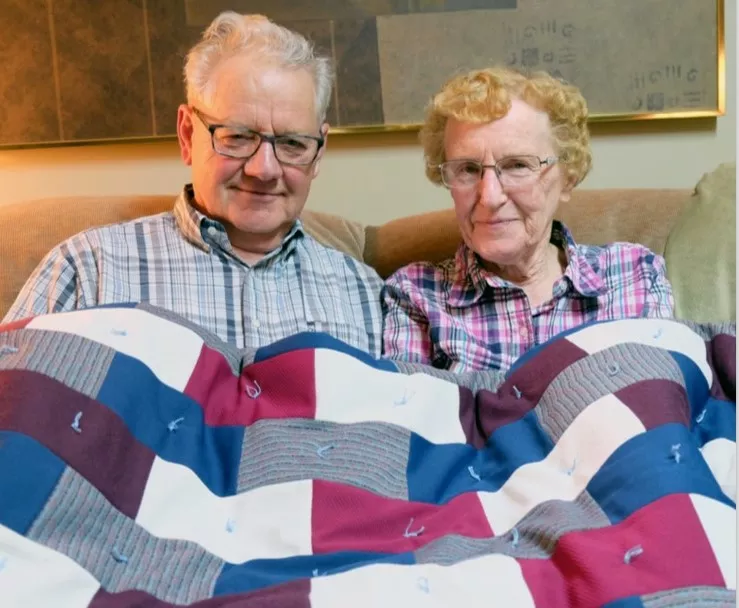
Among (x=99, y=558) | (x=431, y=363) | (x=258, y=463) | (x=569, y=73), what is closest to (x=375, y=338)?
(x=431, y=363)

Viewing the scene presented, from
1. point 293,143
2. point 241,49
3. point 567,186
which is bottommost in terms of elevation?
point 567,186

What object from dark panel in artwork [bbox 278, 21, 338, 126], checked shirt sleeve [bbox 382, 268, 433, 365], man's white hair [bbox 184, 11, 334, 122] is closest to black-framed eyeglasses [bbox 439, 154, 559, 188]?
checked shirt sleeve [bbox 382, 268, 433, 365]

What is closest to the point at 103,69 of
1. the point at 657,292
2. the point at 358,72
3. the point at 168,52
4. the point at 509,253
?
the point at 168,52

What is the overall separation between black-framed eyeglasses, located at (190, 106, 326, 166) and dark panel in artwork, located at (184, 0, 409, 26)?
2.14 ft

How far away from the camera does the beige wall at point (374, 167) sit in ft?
6.82

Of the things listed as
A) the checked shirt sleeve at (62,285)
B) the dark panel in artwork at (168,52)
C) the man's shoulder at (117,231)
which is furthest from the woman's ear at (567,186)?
the dark panel in artwork at (168,52)

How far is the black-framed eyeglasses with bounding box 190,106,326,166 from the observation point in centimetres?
147

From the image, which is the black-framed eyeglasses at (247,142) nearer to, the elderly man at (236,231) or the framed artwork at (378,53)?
the elderly man at (236,231)

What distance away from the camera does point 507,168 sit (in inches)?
56.7

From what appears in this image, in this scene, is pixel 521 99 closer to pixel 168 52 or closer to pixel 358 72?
pixel 358 72

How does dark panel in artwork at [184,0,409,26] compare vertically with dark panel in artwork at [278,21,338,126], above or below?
above

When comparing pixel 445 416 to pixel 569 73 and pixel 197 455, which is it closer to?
pixel 197 455

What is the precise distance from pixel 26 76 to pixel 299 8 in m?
0.76

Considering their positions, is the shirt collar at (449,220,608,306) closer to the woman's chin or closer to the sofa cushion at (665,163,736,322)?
the woman's chin
